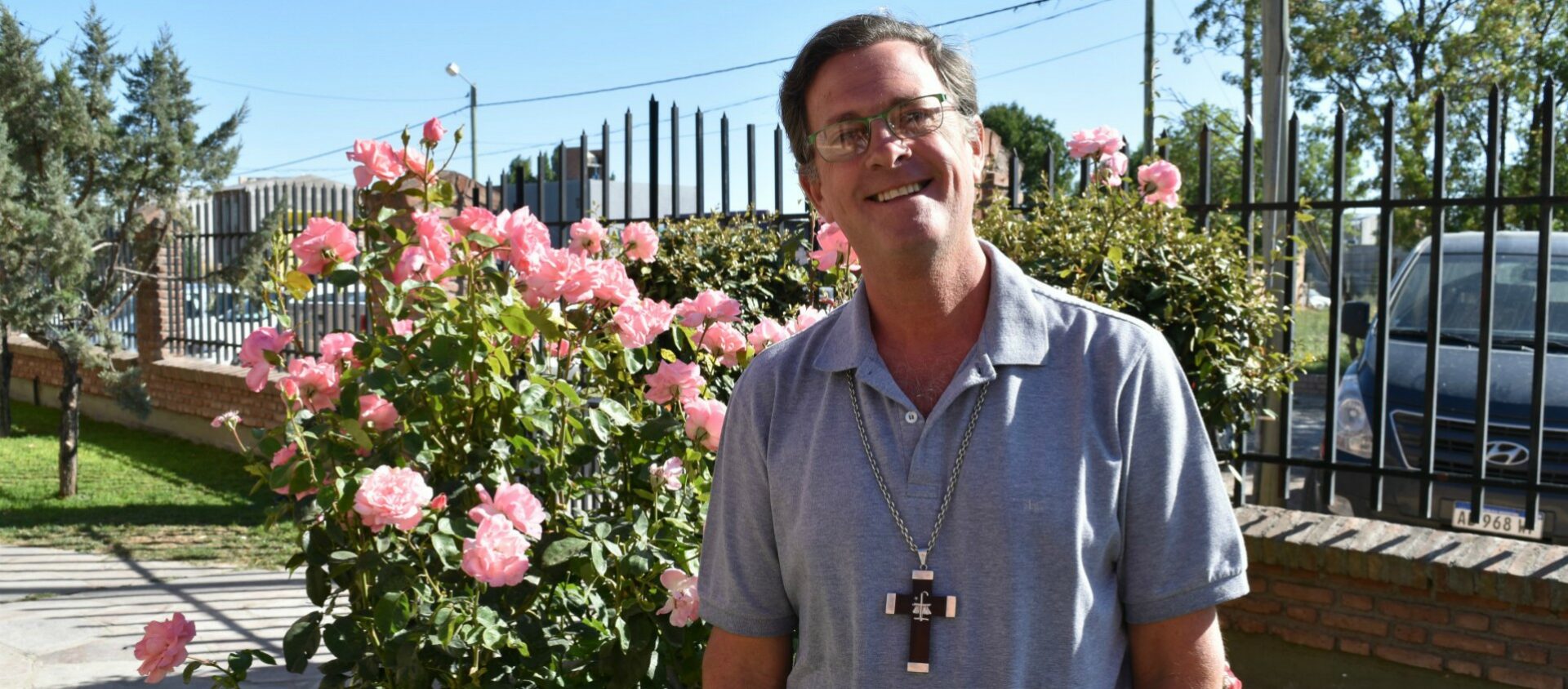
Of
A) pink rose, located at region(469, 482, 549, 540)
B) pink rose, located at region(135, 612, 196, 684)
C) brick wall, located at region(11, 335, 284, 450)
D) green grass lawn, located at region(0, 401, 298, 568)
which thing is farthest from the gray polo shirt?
brick wall, located at region(11, 335, 284, 450)

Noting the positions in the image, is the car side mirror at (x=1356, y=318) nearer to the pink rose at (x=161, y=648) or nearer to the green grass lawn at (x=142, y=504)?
the green grass lawn at (x=142, y=504)

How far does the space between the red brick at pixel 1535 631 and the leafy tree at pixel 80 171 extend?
964cm

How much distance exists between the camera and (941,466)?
1.58m

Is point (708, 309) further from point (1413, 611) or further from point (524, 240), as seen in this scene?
point (1413, 611)

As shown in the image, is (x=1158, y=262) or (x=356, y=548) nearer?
(x=356, y=548)

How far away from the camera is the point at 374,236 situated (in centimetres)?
307

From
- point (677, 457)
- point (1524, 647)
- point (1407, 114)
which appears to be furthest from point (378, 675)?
point (1407, 114)

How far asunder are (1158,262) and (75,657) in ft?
16.5

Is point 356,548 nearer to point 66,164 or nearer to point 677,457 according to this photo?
point 677,457

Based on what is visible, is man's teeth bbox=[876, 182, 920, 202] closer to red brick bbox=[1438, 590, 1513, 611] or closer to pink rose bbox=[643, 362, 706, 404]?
pink rose bbox=[643, 362, 706, 404]

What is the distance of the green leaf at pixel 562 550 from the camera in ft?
8.62

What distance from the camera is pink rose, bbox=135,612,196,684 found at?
9.36ft

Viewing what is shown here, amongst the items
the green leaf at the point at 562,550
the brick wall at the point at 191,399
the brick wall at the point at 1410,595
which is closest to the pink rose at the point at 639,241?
the green leaf at the point at 562,550

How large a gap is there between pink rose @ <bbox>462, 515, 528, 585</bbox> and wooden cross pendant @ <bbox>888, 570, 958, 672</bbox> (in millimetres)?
1079
